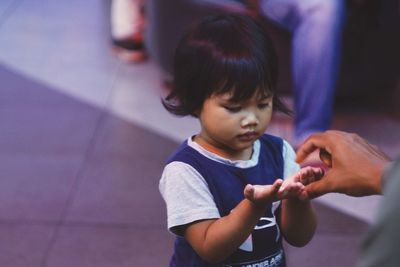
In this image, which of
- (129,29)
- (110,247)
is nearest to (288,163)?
(110,247)

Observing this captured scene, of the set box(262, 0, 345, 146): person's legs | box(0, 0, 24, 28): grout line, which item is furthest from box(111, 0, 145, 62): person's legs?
box(262, 0, 345, 146): person's legs

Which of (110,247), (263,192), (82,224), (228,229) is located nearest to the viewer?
(263,192)

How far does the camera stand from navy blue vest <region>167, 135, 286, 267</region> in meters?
1.66

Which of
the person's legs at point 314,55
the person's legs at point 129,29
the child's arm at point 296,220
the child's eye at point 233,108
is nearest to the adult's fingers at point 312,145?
the child's arm at point 296,220

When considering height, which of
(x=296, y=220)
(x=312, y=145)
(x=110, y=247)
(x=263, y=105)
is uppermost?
(x=263, y=105)

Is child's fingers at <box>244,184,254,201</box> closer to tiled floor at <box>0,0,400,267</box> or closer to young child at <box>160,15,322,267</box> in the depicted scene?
young child at <box>160,15,322,267</box>

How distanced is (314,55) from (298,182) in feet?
6.37

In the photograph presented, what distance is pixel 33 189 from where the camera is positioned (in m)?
3.12

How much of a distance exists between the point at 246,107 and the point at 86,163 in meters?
1.81

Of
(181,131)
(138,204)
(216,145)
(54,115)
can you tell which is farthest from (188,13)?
(216,145)

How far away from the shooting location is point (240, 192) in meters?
1.67

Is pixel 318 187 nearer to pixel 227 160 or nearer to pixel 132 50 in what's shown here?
pixel 227 160

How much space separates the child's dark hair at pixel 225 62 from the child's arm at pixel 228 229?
26 centimetres

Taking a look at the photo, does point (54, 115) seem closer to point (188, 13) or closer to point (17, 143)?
point (17, 143)
